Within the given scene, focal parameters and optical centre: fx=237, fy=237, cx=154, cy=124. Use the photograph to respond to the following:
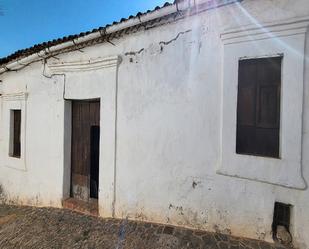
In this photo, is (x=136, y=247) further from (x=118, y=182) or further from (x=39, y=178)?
(x=39, y=178)

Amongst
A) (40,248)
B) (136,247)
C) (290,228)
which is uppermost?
(290,228)

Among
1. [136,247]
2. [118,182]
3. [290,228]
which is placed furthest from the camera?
[118,182]

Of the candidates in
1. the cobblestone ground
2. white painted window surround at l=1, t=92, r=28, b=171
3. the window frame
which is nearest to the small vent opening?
the cobblestone ground

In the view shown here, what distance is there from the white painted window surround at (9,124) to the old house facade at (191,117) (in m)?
1.39

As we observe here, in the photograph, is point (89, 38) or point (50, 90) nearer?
point (89, 38)

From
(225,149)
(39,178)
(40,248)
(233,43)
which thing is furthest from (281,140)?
(39,178)

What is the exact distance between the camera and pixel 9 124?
765cm

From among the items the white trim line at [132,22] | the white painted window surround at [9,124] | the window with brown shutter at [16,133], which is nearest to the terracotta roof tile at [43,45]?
the white trim line at [132,22]

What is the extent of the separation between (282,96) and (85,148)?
4430 mm

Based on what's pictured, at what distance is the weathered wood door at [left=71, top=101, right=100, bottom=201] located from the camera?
5.74 m

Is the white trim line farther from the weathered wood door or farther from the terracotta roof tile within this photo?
the weathered wood door

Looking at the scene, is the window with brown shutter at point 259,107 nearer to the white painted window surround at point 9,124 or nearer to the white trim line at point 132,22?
the white trim line at point 132,22

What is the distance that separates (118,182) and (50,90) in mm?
3175

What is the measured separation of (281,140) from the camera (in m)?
3.31
